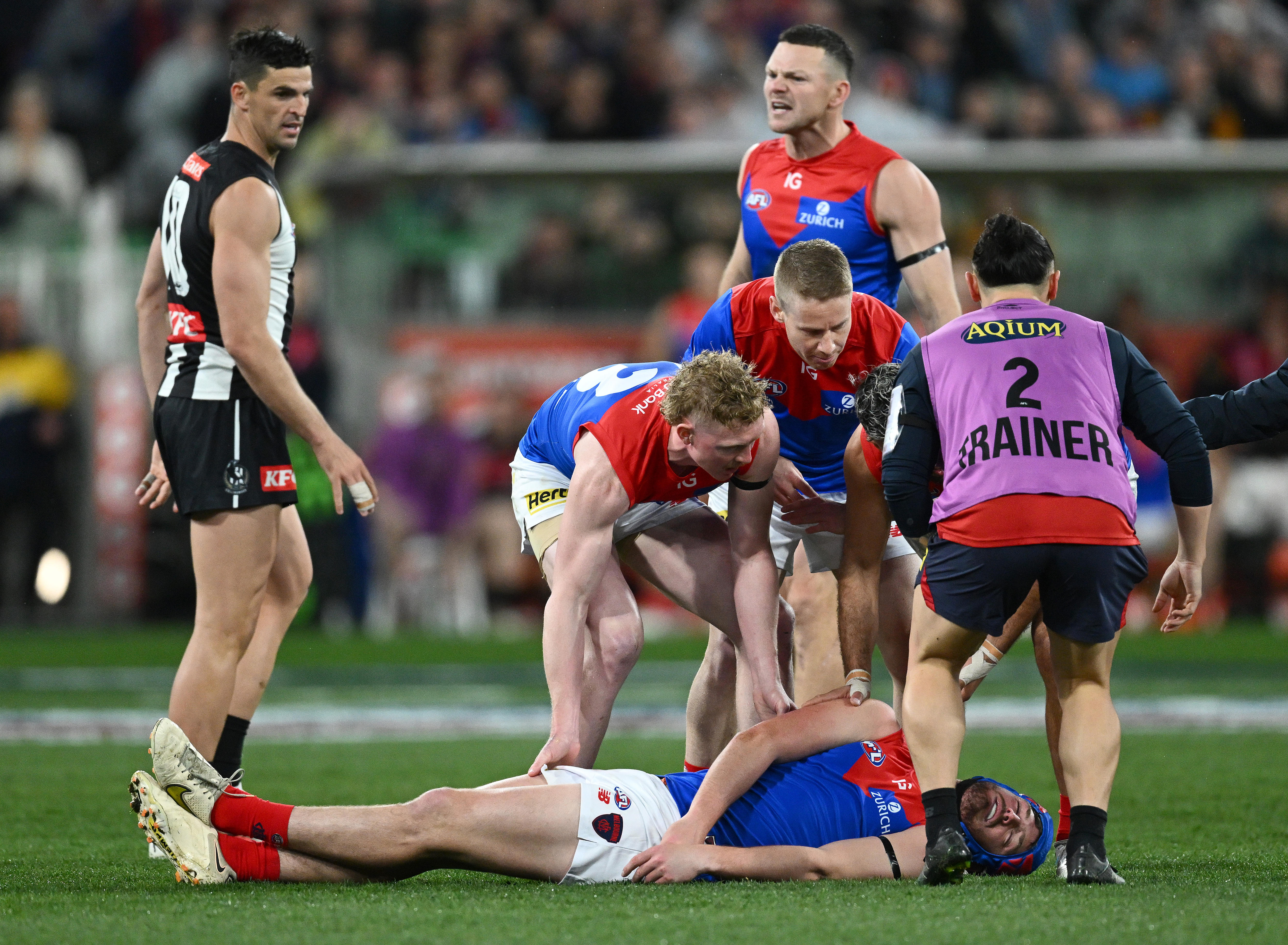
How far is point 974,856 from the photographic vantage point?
473 cm

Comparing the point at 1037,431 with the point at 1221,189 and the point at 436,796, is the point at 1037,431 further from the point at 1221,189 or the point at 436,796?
the point at 1221,189

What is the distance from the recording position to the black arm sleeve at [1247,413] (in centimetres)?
509

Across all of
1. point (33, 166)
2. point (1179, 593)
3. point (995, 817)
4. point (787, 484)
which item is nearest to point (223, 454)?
point (787, 484)

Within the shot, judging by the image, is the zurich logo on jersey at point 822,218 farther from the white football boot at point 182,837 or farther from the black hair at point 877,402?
the white football boot at point 182,837

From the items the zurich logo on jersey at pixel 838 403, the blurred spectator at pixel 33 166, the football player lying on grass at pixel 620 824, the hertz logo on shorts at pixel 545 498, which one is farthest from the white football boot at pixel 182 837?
the blurred spectator at pixel 33 166

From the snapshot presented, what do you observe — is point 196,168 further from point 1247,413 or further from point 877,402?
point 1247,413

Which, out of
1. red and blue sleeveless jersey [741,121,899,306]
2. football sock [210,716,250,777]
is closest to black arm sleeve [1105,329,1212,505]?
red and blue sleeveless jersey [741,121,899,306]

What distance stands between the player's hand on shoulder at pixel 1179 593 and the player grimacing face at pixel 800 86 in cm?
243

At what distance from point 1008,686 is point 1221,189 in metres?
5.83

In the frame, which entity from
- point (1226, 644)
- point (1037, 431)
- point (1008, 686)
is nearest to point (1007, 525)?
point (1037, 431)

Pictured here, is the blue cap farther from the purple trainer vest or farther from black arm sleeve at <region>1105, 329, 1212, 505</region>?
black arm sleeve at <region>1105, 329, 1212, 505</region>

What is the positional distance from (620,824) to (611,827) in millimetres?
28

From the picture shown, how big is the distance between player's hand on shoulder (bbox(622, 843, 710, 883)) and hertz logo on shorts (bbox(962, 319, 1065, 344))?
5.51 feet

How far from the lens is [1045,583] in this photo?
179 inches
